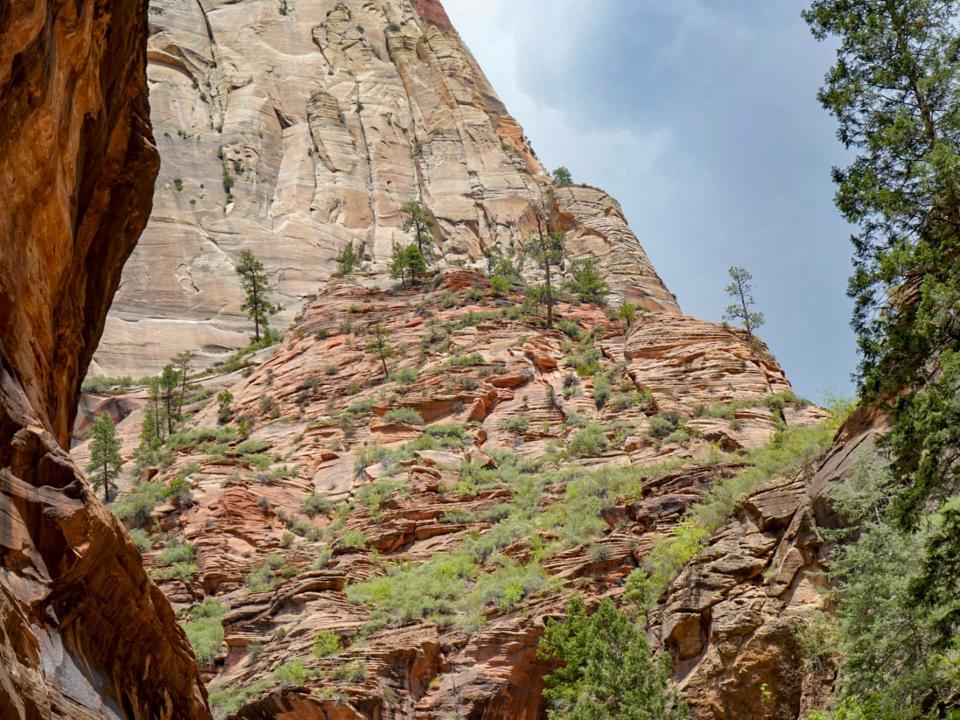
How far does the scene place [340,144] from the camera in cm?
9181

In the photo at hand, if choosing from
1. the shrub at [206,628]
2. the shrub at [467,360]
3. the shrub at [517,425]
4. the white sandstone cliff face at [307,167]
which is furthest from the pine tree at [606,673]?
the white sandstone cliff face at [307,167]

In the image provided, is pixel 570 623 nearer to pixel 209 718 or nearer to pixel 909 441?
pixel 209 718

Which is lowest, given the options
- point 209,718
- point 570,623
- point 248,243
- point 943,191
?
point 209,718

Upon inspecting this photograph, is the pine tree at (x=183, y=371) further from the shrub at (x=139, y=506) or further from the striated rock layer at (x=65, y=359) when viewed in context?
the striated rock layer at (x=65, y=359)

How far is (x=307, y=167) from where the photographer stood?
291 feet

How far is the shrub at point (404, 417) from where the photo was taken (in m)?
44.2

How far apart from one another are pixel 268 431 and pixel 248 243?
37728 millimetres

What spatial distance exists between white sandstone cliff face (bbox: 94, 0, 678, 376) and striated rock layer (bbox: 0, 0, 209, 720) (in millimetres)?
55711

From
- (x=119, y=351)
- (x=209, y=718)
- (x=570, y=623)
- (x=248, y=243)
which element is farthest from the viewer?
(x=248, y=243)

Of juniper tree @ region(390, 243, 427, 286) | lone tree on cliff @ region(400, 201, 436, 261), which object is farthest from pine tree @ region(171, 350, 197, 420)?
lone tree on cliff @ region(400, 201, 436, 261)

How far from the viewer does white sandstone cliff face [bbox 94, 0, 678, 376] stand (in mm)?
75625

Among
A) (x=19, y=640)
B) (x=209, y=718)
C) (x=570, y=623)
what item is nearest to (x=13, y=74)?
(x=19, y=640)

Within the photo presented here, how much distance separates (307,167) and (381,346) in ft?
131

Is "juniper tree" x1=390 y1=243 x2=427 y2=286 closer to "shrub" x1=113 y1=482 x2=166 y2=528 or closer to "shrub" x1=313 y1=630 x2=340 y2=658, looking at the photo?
"shrub" x1=113 y1=482 x2=166 y2=528
